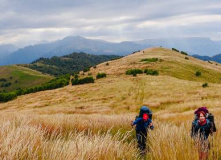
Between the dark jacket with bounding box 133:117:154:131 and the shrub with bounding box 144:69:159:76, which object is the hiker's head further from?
the shrub with bounding box 144:69:159:76

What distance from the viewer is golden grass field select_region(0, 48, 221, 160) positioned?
4.12m

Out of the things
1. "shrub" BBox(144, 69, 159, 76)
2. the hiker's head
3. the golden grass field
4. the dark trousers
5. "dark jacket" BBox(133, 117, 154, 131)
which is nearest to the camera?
the golden grass field

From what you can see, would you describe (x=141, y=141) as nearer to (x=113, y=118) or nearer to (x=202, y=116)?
(x=202, y=116)

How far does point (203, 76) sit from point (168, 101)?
116 ft

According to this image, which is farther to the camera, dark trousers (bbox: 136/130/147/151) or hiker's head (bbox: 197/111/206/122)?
dark trousers (bbox: 136/130/147/151)

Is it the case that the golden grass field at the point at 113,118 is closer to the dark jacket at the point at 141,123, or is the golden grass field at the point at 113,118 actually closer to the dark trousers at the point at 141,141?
the dark trousers at the point at 141,141

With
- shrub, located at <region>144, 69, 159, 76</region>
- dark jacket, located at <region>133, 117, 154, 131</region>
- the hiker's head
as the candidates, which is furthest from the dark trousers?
shrub, located at <region>144, 69, 159, 76</region>

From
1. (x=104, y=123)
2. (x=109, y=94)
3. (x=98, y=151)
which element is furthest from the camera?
(x=109, y=94)

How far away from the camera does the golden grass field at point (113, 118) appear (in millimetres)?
4121

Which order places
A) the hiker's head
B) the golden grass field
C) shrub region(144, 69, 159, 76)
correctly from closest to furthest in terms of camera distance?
the golden grass field → the hiker's head → shrub region(144, 69, 159, 76)

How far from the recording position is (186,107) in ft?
92.4

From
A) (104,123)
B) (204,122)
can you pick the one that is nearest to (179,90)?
(104,123)

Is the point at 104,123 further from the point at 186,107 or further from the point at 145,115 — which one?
the point at 186,107

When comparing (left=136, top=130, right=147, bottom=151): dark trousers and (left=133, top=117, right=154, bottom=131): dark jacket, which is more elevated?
(left=133, top=117, right=154, bottom=131): dark jacket
